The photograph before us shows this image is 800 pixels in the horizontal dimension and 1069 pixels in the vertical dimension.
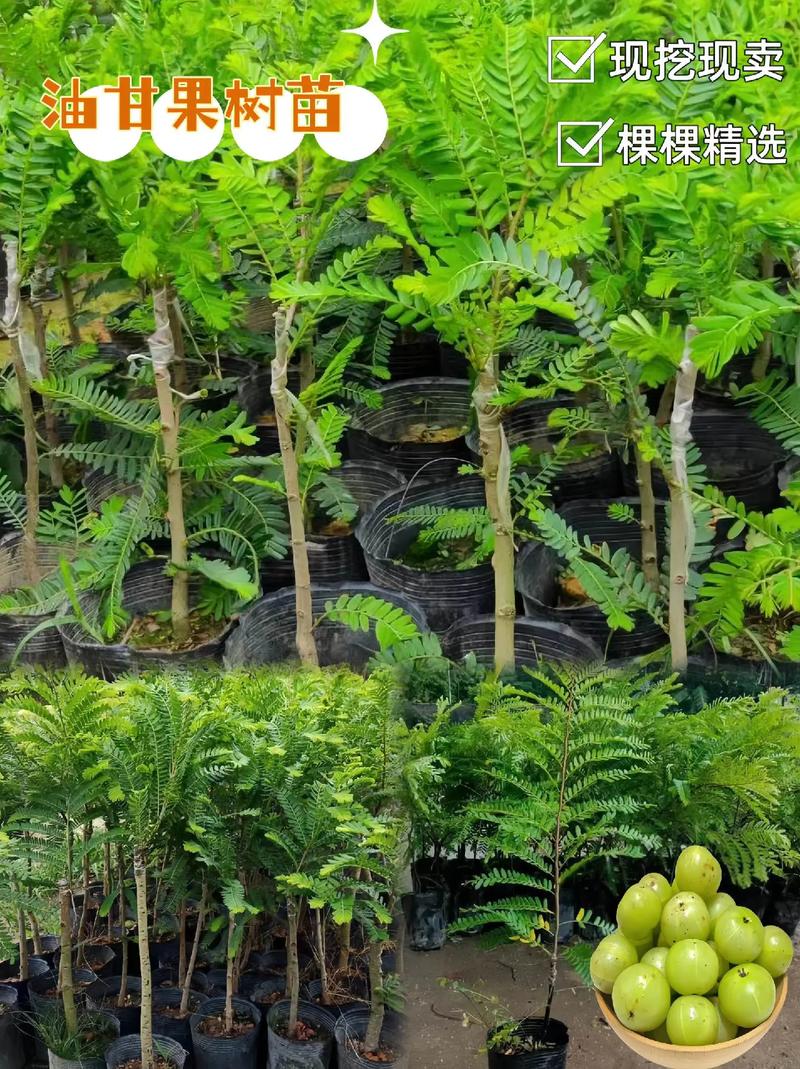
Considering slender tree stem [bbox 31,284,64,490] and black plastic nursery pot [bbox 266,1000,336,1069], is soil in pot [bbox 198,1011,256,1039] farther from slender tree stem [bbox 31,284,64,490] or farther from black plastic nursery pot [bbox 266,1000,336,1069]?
slender tree stem [bbox 31,284,64,490]

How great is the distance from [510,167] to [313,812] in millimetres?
1405

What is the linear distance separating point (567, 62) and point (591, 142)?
17cm

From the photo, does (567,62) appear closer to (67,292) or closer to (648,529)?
(648,529)

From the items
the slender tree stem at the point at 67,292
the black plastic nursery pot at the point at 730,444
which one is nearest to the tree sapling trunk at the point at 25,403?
the slender tree stem at the point at 67,292

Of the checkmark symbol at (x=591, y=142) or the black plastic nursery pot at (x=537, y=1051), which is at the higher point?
the checkmark symbol at (x=591, y=142)

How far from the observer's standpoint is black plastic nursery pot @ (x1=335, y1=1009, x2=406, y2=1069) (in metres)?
2.07

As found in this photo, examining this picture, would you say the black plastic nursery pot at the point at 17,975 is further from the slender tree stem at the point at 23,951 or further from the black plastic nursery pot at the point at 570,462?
the black plastic nursery pot at the point at 570,462

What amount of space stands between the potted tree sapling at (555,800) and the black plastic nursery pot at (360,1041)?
0.18m

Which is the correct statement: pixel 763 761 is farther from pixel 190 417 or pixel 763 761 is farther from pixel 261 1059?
pixel 190 417

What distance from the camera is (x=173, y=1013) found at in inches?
88.7

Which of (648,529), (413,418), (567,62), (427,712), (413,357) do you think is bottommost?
(427,712)

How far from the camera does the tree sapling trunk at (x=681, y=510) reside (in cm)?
260

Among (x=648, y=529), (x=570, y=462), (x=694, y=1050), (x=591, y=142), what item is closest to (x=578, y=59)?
(x=591, y=142)

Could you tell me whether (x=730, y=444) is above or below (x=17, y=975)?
above
